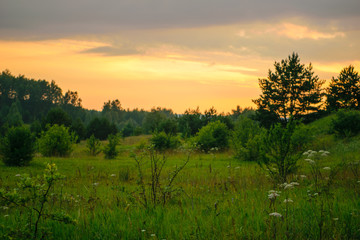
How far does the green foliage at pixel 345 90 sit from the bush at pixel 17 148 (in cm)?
3265

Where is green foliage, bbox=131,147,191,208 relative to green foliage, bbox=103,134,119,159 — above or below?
above

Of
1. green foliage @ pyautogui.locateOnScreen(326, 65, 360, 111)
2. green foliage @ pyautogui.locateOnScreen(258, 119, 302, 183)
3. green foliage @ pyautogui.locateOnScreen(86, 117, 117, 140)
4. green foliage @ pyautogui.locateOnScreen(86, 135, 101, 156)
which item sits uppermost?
green foliage @ pyautogui.locateOnScreen(326, 65, 360, 111)

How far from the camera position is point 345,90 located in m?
33.1

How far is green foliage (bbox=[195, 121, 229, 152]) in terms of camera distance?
2317cm

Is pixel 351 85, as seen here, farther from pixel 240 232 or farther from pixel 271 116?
pixel 240 232

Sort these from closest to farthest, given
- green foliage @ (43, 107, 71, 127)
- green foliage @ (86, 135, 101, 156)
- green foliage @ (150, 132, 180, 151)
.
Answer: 1. green foliage @ (86, 135, 101, 156)
2. green foliage @ (150, 132, 180, 151)
3. green foliage @ (43, 107, 71, 127)

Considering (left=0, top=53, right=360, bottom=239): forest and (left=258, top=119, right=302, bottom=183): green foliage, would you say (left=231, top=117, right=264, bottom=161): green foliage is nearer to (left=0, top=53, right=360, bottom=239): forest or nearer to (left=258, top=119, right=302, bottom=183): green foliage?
(left=0, top=53, right=360, bottom=239): forest

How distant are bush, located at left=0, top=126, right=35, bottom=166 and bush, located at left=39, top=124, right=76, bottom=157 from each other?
5.98m

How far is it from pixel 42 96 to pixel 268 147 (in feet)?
393

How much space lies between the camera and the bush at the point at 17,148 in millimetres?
13266

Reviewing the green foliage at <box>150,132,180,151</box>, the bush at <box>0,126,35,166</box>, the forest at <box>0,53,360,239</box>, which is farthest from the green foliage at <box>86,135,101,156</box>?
the bush at <box>0,126,35,166</box>

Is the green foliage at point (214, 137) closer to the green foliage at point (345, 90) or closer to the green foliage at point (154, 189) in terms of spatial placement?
the green foliage at point (154, 189)

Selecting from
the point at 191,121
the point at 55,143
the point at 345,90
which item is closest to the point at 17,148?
the point at 55,143

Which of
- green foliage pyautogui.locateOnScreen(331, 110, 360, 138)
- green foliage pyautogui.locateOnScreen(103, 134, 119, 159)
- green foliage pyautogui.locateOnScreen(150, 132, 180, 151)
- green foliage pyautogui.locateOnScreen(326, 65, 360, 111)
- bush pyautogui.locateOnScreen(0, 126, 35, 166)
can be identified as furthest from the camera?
green foliage pyautogui.locateOnScreen(326, 65, 360, 111)
